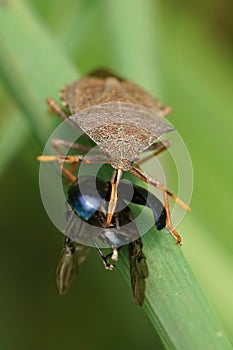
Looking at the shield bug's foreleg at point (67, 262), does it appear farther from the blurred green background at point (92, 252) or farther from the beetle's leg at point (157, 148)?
the blurred green background at point (92, 252)

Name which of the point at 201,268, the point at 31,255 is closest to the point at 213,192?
the point at 201,268

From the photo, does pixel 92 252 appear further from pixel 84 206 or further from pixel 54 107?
pixel 84 206

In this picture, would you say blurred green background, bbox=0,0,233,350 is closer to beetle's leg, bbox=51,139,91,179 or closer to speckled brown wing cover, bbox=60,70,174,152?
speckled brown wing cover, bbox=60,70,174,152

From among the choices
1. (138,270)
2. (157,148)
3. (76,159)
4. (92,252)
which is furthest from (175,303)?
(92,252)

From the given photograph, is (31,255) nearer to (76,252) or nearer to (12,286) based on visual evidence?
(12,286)

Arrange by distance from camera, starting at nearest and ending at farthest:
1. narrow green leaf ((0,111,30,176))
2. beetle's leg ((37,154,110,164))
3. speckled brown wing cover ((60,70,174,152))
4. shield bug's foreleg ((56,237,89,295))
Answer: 1. shield bug's foreleg ((56,237,89,295))
2. beetle's leg ((37,154,110,164))
3. speckled brown wing cover ((60,70,174,152))
4. narrow green leaf ((0,111,30,176))

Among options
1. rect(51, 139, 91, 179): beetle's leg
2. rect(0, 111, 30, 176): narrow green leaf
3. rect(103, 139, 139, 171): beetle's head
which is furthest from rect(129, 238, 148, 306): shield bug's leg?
rect(0, 111, 30, 176): narrow green leaf
